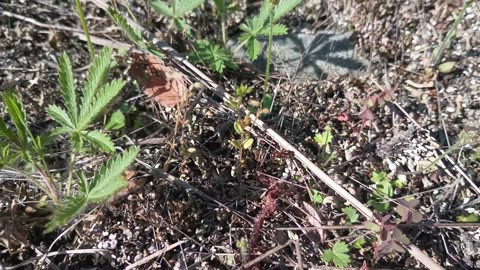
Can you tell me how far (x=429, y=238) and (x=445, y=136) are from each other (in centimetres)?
45

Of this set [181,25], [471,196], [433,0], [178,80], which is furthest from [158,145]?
[433,0]

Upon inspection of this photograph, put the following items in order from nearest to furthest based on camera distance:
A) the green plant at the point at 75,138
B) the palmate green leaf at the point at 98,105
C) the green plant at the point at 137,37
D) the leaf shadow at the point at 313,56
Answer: the green plant at the point at 75,138
the palmate green leaf at the point at 98,105
the green plant at the point at 137,37
the leaf shadow at the point at 313,56

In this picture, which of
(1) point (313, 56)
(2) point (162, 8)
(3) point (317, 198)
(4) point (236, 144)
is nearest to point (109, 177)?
(4) point (236, 144)

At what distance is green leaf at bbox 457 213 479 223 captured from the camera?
1855 millimetres

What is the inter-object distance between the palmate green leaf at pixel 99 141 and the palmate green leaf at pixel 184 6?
2.24ft

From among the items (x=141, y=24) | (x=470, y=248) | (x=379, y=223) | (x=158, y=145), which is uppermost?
(x=141, y=24)

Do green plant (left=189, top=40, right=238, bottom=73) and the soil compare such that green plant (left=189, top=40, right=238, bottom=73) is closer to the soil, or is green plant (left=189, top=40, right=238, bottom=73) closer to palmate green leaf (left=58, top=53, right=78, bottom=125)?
the soil

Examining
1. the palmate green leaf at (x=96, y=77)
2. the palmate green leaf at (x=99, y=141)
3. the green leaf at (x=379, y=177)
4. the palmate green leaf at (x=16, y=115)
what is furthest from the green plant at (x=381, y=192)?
the palmate green leaf at (x=16, y=115)

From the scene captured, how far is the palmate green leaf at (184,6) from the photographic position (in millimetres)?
2063

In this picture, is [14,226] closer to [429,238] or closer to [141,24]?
[141,24]

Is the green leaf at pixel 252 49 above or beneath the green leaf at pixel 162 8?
beneath

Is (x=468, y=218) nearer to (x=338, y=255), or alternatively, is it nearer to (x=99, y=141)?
(x=338, y=255)

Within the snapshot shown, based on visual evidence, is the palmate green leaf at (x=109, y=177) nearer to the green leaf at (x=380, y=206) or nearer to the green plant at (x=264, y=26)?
the green plant at (x=264, y=26)

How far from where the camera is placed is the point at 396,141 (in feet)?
6.72
